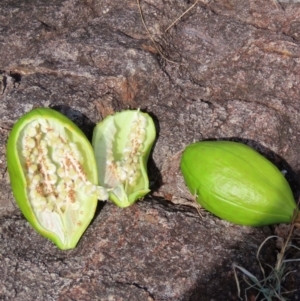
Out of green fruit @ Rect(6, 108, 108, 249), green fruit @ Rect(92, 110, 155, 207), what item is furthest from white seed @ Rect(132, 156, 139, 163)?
green fruit @ Rect(6, 108, 108, 249)

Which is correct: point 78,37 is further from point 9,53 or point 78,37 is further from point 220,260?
point 220,260

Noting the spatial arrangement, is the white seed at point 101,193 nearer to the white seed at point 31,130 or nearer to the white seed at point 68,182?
the white seed at point 68,182

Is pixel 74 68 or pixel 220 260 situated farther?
pixel 74 68

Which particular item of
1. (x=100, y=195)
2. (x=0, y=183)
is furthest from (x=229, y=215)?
(x=0, y=183)

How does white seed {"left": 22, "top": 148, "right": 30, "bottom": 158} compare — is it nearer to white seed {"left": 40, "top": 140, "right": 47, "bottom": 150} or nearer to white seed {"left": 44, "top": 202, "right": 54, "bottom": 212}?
white seed {"left": 40, "top": 140, "right": 47, "bottom": 150}

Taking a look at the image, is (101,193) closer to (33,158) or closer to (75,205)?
(75,205)

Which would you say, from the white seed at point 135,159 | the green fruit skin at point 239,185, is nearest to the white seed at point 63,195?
the white seed at point 135,159

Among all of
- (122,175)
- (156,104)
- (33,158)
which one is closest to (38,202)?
(33,158)
